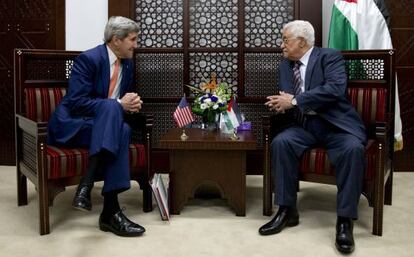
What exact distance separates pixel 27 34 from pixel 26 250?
2.63 meters

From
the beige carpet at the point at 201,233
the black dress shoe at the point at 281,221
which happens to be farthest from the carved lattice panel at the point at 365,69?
the black dress shoe at the point at 281,221

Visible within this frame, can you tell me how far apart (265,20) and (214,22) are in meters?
0.44

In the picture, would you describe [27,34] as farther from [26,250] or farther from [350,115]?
[350,115]

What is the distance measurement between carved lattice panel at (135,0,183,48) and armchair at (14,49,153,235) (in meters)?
0.94

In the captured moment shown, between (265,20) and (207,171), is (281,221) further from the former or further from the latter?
(265,20)

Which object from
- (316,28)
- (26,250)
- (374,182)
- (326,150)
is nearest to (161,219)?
(26,250)

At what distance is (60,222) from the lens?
3285 mm

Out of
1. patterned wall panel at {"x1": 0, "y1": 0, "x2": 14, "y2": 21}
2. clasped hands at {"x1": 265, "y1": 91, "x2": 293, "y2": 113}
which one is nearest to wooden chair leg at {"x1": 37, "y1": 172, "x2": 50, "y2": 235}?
clasped hands at {"x1": 265, "y1": 91, "x2": 293, "y2": 113}

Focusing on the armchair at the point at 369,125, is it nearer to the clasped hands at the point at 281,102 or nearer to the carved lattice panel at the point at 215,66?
the clasped hands at the point at 281,102

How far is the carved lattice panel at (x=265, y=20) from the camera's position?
176 inches

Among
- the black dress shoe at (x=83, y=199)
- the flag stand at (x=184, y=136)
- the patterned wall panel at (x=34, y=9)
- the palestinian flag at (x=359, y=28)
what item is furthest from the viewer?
the patterned wall panel at (x=34, y=9)

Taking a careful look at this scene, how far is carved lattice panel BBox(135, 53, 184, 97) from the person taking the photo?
4.58m

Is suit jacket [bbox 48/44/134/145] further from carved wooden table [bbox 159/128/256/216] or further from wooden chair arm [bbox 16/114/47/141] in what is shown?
carved wooden table [bbox 159/128/256/216]

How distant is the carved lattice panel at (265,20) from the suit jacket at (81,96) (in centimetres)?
152
